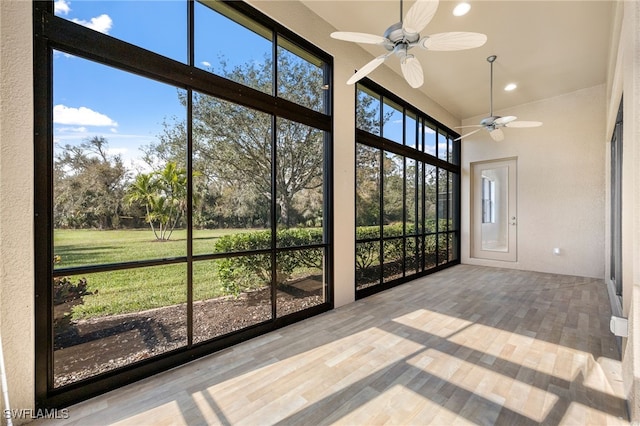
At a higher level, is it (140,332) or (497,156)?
(497,156)

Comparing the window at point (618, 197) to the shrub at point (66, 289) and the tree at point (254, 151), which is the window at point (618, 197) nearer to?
the tree at point (254, 151)

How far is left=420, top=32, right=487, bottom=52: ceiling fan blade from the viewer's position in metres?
2.18

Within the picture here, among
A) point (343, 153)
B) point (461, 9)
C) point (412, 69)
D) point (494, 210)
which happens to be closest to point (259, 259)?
point (343, 153)

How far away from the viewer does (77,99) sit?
1963 millimetres

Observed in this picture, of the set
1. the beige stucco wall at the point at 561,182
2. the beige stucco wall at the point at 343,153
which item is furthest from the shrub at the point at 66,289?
the beige stucco wall at the point at 561,182

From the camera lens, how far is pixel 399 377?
2.14 meters

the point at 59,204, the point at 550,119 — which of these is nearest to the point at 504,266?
the point at 550,119

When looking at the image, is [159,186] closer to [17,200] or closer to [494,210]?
[17,200]

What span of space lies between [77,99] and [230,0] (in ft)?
A: 5.52

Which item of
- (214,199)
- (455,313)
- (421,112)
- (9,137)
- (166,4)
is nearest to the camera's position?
(9,137)

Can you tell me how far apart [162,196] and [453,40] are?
269cm

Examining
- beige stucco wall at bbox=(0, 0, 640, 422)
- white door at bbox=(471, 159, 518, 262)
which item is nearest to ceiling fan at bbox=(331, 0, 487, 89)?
beige stucco wall at bbox=(0, 0, 640, 422)

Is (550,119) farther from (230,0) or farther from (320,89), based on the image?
(230,0)

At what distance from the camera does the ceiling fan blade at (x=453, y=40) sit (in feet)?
7.16
